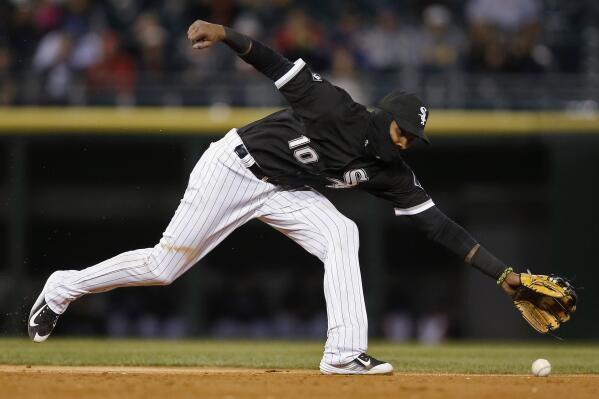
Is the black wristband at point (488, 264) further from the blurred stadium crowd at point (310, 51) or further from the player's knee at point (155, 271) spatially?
the blurred stadium crowd at point (310, 51)

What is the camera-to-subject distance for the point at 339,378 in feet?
18.5

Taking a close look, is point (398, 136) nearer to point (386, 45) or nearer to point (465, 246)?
point (465, 246)

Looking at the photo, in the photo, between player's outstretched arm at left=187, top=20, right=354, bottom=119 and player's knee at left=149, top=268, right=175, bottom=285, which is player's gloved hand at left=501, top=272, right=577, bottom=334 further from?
player's knee at left=149, top=268, right=175, bottom=285

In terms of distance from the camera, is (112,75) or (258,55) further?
(112,75)

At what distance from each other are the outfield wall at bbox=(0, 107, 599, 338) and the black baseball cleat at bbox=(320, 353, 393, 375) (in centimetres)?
529

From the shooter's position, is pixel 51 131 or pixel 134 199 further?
pixel 134 199

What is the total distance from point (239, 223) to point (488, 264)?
1.33 metres

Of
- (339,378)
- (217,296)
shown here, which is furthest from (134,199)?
(339,378)

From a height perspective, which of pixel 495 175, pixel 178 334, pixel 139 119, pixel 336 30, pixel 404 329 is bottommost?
pixel 178 334

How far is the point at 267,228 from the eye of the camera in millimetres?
11844

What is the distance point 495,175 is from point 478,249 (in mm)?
6329

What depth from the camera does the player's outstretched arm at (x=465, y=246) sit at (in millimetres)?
5695

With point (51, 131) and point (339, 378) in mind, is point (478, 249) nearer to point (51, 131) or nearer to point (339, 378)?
point (339, 378)

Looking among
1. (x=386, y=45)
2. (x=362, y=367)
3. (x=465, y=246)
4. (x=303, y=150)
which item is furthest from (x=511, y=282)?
(x=386, y=45)
